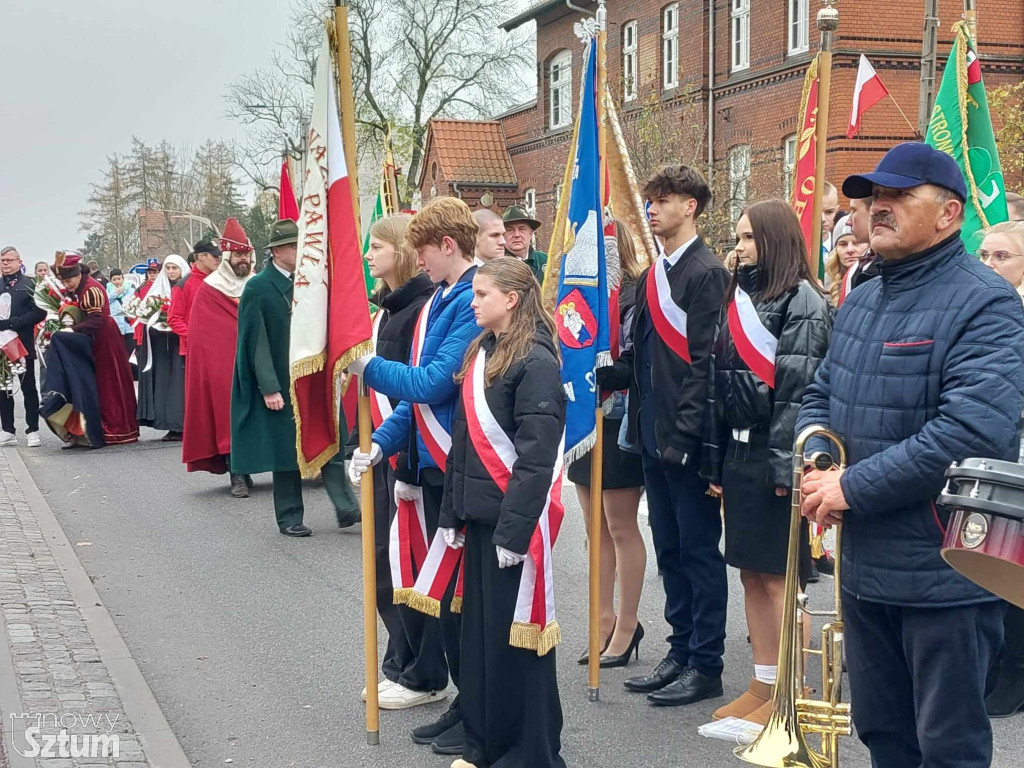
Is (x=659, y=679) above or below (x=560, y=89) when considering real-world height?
below

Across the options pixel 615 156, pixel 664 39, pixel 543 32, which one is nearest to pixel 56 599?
pixel 615 156

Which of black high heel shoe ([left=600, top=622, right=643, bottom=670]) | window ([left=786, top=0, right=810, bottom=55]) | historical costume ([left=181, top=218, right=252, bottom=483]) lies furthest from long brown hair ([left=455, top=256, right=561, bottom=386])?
window ([left=786, top=0, right=810, bottom=55])

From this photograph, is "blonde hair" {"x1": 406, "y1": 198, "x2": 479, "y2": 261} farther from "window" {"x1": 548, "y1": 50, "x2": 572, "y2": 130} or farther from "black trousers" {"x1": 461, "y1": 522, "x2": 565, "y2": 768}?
"window" {"x1": 548, "y1": 50, "x2": 572, "y2": 130}

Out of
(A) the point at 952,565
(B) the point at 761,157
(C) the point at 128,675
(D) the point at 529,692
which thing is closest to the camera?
(A) the point at 952,565

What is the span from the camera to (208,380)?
1079cm

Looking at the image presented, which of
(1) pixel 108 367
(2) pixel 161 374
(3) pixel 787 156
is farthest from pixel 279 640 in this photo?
(3) pixel 787 156

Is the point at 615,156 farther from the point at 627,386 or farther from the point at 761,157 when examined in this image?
the point at 761,157

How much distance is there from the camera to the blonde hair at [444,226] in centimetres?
476

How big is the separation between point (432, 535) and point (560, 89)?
31.7 metres

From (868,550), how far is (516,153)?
34895mm

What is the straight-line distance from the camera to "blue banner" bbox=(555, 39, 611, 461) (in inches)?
204

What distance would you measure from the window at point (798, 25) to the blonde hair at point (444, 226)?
70.2 feet

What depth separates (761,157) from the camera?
82.8ft

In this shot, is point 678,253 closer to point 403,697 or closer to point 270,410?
point 403,697
